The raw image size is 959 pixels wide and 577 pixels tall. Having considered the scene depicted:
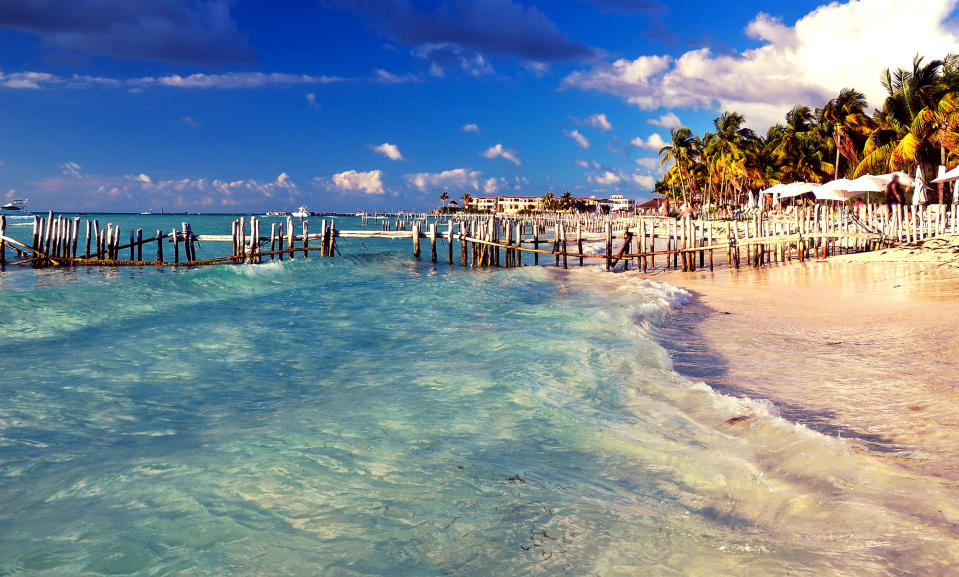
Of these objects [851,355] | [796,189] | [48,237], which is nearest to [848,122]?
[796,189]

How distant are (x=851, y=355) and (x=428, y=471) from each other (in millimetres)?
5593

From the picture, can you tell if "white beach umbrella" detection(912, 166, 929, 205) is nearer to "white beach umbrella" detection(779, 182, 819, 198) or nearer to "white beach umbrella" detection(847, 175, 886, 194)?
"white beach umbrella" detection(847, 175, 886, 194)

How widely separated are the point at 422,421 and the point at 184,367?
395 centimetres

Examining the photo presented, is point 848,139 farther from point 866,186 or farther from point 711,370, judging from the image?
point 711,370

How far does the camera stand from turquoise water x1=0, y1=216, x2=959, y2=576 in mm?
3084

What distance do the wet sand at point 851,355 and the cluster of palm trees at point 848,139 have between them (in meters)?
17.1

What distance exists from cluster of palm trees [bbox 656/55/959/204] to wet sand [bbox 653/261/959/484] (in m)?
17.1

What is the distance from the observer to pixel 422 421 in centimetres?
536

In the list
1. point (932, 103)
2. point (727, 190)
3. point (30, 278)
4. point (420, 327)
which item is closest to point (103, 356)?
point (420, 327)

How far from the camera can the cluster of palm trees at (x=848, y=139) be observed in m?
27.9

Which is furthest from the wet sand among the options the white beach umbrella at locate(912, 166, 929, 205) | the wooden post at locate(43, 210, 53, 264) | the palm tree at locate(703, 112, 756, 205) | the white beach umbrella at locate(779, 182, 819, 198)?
the palm tree at locate(703, 112, 756, 205)

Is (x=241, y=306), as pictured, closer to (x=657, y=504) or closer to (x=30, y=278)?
(x=30, y=278)

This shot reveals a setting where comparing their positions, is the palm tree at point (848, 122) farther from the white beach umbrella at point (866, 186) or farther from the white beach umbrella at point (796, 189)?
the white beach umbrella at point (866, 186)

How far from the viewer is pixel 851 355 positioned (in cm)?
728
